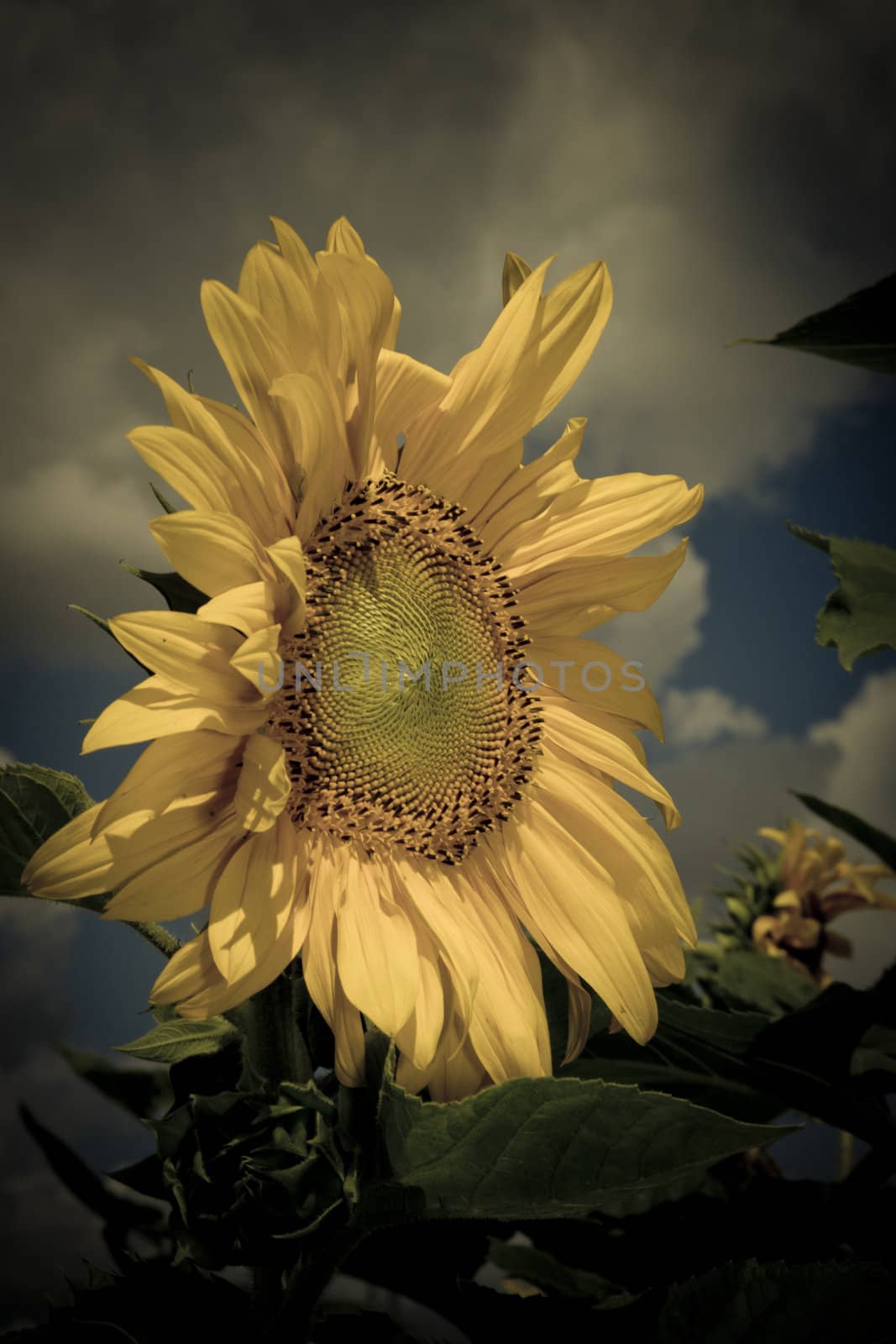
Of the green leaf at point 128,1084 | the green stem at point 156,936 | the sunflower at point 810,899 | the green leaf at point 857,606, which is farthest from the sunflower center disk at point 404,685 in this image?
the sunflower at point 810,899

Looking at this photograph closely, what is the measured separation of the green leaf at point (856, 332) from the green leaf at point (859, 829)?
47 cm

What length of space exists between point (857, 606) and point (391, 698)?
36 cm

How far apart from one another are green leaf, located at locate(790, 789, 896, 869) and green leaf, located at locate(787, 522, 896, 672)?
14.6 inches

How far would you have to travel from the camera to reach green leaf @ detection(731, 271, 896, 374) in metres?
0.76

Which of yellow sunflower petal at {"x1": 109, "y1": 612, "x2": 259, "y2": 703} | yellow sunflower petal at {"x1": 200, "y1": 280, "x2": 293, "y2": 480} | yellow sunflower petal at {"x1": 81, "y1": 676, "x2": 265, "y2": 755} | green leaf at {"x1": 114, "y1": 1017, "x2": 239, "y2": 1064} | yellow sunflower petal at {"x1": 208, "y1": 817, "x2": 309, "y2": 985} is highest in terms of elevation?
yellow sunflower petal at {"x1": 200, "y1": 280, "x2": 293, "y2": 480}

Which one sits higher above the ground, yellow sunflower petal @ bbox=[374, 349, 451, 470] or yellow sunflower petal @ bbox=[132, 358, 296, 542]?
yellow sunflower petal @ bbox=[374, 349, 451, 470]

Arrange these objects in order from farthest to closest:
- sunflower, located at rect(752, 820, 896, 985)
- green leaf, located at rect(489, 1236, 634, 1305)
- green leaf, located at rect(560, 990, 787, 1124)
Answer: sunflower, located at rect(752, 820, 896, 985) → green leaf, located at rect(489, 1236, 634, 1305) → green leaf, located at rect(560, 990, 787, 1124)

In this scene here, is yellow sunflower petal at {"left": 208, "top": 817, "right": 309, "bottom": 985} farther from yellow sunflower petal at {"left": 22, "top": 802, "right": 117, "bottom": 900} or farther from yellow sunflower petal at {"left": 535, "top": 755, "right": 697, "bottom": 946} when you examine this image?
yellow sunflower petal at {"left": 535, "top": 755, "right": 697, "bottom": 946}

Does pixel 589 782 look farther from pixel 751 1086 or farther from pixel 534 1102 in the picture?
pixel 751 1086

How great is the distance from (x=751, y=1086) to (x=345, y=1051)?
0.46 metres

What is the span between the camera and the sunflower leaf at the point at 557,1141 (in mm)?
508

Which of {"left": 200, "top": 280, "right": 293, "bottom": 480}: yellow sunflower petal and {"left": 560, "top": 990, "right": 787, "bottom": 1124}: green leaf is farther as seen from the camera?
{"left": 560, "top": 990, "right": 787, "bottom": 1124}: green leaf

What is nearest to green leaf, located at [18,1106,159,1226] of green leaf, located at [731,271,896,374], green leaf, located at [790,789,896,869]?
green leaf, located at [790,789,896,869]

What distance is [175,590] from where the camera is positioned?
55 centimetres
